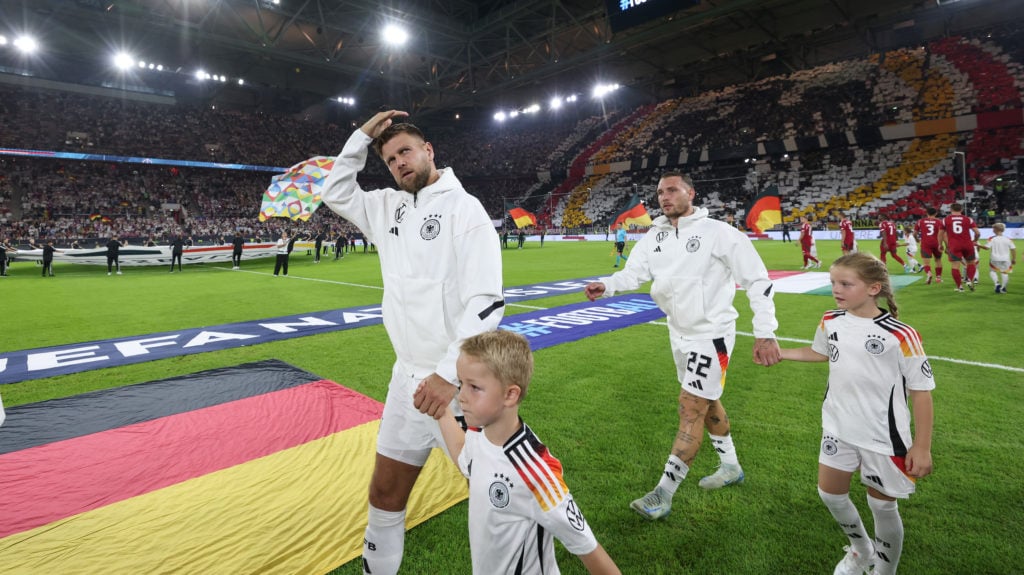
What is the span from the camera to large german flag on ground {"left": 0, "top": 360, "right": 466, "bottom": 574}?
8.93ft

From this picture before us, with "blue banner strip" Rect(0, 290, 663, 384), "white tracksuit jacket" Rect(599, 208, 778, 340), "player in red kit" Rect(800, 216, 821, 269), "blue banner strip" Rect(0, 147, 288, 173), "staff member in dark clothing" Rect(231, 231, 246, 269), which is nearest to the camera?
"white tracksuit jacket" Rect(599, 208, 778, 340)

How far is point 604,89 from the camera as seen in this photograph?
162 feet

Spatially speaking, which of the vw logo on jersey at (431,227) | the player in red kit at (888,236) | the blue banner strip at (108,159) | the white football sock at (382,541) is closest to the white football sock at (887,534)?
the white football sock at (382,541)

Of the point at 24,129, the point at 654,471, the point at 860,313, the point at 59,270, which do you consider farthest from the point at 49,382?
the point at 24,129

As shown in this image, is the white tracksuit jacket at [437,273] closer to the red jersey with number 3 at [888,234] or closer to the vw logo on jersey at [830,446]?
the vw logo on jersey at [830,446]

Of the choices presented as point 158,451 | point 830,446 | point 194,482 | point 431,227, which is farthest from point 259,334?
point 830,446

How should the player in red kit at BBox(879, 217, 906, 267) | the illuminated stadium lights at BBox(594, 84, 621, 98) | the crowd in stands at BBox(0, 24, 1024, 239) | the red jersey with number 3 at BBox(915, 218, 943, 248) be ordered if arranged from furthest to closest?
the illuminated stadium lights at BBox(594, 84, 621, 98)
the crowd in stands at BBox(0, 24, 1024, 239)
the player in red kit at BBox(879, 217, 906, 267)
the red jersey with number 3 at BBox(915, 218, 943, 248)

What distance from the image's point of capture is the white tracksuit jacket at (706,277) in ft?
10.3

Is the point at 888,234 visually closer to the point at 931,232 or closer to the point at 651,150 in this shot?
the point at 931,232

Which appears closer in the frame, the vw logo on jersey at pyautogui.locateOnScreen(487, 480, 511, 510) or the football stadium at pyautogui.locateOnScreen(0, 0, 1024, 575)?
the vw logo on jersey at pyautogui.locateOnScreen(487, 480, 511, 510)

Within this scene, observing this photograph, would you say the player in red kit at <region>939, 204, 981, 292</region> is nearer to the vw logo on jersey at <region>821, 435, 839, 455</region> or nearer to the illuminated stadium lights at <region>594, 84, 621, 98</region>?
the vw logo on jersey at <region>821, 435, 839, 455</region>

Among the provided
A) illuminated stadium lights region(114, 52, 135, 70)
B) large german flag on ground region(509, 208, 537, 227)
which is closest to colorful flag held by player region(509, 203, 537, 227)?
large german flag on ground region(509, 208, 537, 227)

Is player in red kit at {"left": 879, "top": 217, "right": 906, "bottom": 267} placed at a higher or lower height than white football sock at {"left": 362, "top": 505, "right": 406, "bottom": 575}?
higher

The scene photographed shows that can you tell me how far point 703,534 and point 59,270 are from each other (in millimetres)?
28845
